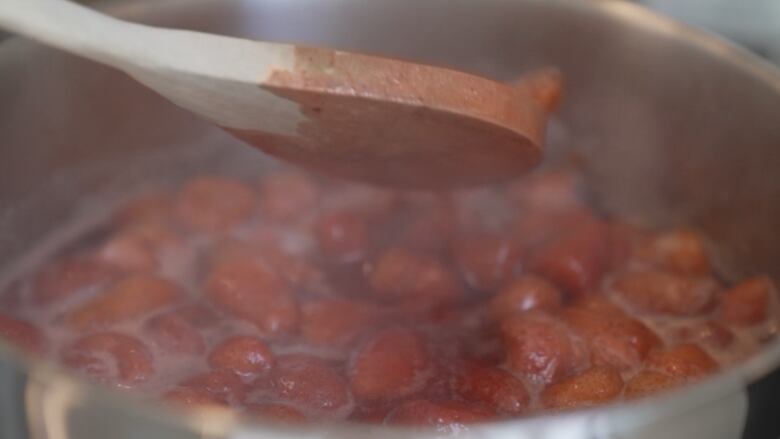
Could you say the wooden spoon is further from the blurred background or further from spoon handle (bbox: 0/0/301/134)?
the blurred background

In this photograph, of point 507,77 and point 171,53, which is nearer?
point 171,53

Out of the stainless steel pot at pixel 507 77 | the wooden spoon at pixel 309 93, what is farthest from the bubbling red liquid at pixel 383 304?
the wooden spoon at pixel 309 93

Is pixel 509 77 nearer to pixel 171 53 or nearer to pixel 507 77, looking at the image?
pixel 507 77

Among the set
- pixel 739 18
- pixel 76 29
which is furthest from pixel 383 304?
pixel 739 18

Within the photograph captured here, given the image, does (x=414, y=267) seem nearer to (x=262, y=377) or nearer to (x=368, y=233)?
(x=368, y=233)

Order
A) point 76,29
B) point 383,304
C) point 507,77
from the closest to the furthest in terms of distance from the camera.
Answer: point 76,29, point 383,304, point 507,77

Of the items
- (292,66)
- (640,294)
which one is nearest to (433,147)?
(292,66)

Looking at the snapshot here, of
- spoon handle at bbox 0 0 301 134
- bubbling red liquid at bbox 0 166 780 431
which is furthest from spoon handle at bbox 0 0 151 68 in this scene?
bubbling red liquid at bbox 0 166 780 431
